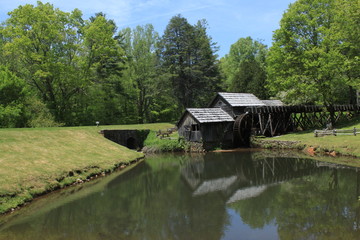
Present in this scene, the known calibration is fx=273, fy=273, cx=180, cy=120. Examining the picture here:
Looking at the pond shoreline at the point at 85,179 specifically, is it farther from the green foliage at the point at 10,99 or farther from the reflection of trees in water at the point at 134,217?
the green foliage at the point at 10,99

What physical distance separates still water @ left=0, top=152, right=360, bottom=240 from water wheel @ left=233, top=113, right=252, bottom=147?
40.6 ft

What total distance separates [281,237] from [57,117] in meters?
34.5

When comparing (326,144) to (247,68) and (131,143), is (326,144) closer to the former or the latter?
(131,143)

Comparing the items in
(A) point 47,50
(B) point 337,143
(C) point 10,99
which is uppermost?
(A) point 47,50

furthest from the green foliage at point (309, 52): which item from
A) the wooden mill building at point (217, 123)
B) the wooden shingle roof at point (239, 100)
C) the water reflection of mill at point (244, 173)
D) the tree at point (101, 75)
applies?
the tree at point (101, 75)

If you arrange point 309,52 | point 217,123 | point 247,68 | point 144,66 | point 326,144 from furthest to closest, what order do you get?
point 247,68 → point 144,66 → point 217,123 → point 309,52 → point 326,144

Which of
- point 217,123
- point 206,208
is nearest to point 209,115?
point 217,123

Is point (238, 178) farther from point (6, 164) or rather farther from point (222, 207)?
point (6, 164)

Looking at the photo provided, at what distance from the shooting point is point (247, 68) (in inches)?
1982

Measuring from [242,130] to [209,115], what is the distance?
414 cm

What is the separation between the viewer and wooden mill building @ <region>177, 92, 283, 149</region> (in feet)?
97.9

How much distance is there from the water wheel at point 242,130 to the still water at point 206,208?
1237 centimetres

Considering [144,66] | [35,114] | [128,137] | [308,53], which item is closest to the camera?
[308,53]

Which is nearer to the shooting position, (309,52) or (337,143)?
(337,143)
